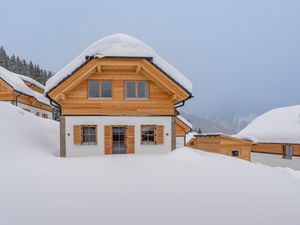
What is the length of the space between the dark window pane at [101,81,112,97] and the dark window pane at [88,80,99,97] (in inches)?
12.1

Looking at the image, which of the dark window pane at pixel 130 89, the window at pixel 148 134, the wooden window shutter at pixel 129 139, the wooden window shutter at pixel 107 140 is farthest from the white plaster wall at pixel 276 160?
the wooden window shutter at pixel 107 140

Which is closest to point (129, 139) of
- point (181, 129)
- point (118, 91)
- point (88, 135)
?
point (88, 135)

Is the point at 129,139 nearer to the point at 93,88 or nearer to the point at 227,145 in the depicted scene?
the point at 93,88

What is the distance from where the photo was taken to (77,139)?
13609 mm

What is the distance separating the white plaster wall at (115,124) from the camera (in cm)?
1359

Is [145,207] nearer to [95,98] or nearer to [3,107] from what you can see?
[95,98]

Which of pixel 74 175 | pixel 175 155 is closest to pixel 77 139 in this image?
pixel 74 175

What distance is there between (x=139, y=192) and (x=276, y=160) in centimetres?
2304

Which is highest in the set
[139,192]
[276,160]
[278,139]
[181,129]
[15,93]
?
[15,93]

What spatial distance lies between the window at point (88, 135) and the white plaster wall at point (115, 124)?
0.33 m

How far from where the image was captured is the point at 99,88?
14.1 m

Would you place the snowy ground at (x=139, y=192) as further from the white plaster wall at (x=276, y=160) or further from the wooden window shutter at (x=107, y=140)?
the white plaster wall at (x=276, y=160)

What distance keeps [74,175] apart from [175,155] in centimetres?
612

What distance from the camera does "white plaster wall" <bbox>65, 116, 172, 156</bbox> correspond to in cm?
1359
